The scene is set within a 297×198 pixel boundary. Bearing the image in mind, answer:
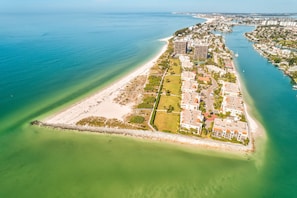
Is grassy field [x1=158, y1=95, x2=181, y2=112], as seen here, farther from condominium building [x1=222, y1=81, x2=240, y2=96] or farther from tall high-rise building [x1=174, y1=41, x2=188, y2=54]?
tall high-rise building [x1=174, y1=41, x2=188, y2=54]

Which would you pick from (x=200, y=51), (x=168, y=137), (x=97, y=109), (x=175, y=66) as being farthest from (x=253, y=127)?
(x=200, y=51)

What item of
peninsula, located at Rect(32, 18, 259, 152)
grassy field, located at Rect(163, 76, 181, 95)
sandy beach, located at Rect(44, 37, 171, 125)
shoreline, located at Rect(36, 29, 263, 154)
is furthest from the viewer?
grassy field, located at Rect(163, 76, 181, 95)

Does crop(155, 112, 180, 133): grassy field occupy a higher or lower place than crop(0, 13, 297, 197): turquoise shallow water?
higher

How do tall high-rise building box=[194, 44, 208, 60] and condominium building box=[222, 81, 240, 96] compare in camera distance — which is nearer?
condominium building box=[222, 81, 240, 96]

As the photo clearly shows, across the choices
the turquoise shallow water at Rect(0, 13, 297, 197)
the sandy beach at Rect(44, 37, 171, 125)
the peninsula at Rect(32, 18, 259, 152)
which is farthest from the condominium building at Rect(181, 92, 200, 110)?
the turquoise shallow water at Rect(0, 13, 297, 197)

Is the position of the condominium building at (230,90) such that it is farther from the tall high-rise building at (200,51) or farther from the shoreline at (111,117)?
the tall high-rise building at (200,51)

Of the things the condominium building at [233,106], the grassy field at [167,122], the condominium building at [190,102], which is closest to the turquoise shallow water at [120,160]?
the grassy field at [167,122]

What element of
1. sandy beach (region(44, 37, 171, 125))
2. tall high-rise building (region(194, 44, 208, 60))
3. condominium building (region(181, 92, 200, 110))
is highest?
tall high-rise building (region(194, 44, 208, 60))

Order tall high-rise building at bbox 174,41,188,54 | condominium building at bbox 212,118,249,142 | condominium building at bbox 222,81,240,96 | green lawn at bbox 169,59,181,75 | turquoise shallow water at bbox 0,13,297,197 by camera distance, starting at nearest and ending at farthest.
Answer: turquoise shallow water at bbox 0,13,297,197, condominium building at bbox 212,118,249,142, condominium building at bbox 222,81,240,96, green lawn at bbox 169,59,181,75, tall high-rise building at bbox 174,41,188,54
